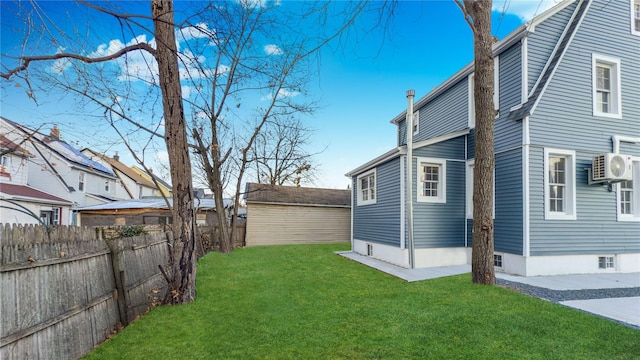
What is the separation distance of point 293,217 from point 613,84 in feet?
48.5

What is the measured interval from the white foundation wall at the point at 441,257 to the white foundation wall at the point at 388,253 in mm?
340

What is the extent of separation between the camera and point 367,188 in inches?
502

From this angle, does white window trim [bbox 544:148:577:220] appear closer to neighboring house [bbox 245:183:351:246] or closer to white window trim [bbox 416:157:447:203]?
white window trim [bbox 416:157:447:203]

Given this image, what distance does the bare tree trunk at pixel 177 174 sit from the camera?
5.82m

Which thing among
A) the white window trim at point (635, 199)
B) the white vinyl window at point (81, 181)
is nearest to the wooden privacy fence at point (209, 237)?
the white vinyl window at point (81, 181)

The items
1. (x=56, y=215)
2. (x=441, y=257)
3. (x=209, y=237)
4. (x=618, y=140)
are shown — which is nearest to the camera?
(x=618, y=140)

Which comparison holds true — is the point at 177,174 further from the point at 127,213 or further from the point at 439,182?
the point at 127,213

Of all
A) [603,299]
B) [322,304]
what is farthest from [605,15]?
[322,304]

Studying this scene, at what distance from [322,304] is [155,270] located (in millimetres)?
3386

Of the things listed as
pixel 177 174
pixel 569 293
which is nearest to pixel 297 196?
pixel 177 174

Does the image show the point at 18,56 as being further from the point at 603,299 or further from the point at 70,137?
the point at 603,299

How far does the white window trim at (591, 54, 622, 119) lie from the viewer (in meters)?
8.83

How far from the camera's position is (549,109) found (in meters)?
A: 8.39

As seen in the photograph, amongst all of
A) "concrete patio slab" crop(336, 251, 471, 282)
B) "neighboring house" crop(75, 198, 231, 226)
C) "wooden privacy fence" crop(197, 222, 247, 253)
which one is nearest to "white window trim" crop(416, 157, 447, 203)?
"concrete patio slab" crop(336, 251, 471, 282)
